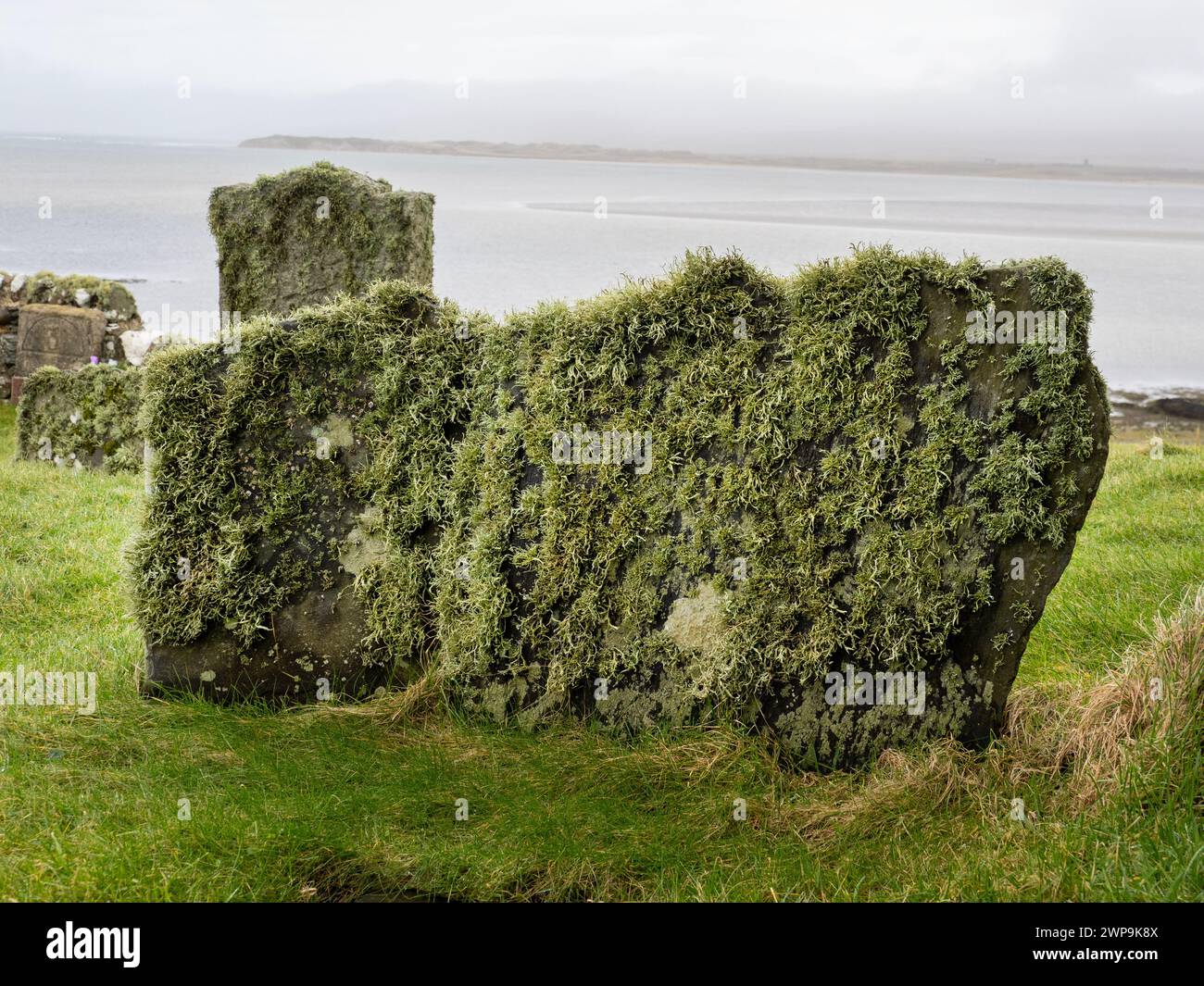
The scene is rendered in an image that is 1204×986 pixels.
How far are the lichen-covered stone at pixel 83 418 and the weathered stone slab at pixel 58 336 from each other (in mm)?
4686

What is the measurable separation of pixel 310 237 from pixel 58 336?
10.4 metres

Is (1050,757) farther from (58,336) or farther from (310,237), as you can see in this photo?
(58,336)

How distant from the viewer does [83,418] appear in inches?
518

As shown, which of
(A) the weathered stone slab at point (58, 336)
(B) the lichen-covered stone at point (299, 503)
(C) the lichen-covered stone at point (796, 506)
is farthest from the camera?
(A) the weathered stone slab at point (58, 336)

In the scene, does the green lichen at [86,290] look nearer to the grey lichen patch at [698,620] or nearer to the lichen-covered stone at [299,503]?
the lichen-covered stone at [299,503]

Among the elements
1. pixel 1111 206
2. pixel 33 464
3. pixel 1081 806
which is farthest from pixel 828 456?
pixel 1111 206

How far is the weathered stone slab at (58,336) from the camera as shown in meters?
18.0

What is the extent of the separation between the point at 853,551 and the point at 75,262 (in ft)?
159

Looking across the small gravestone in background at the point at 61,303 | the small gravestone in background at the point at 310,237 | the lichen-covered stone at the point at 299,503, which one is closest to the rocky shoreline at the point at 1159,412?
the small gravestone in background at the point at 310,237

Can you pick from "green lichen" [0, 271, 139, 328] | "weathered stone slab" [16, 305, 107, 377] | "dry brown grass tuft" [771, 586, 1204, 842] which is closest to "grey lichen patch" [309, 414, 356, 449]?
"dry brown grass tuft" [771, 586, 1204, 842]

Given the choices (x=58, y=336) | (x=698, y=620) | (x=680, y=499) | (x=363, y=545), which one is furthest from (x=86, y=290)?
(x=698, y=620)

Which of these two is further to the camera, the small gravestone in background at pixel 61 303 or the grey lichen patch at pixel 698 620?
the small gravestone in background at pixel 61 303

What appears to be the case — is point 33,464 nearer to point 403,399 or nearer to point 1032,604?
point 403,399

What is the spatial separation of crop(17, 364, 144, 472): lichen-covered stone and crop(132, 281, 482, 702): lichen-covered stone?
767cm
